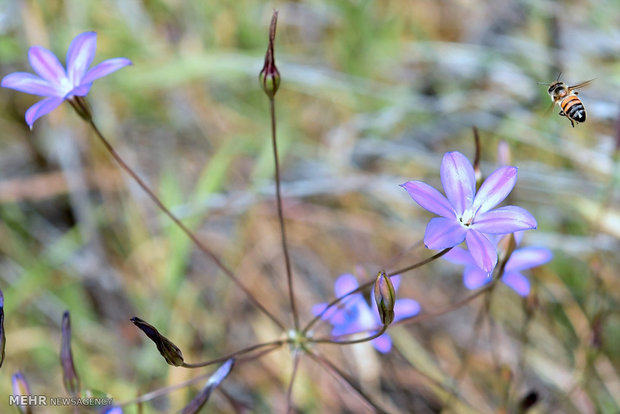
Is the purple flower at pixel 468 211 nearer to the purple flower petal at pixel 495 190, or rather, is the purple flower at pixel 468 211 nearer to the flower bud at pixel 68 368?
the purple flower petal at pixel 495 190

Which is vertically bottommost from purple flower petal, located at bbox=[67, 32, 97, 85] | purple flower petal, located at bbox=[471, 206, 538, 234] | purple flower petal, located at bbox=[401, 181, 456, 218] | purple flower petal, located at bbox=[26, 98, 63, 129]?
purple flower petal, located at bbox=[471, 206, 538, 234]

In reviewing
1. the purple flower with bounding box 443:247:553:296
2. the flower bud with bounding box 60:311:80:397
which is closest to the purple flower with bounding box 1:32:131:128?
the flower bud with bounding box 60:311:80:397

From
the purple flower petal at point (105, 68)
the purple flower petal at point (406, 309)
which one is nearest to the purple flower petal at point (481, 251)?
the purple flower petal at point (406, 309)

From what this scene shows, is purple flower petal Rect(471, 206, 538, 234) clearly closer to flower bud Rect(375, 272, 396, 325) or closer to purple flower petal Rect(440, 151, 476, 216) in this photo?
purple flower petal Rect(440, 151, 476, 216)

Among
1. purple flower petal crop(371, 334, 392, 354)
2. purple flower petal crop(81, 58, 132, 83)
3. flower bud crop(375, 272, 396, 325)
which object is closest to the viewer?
flower bud crop(375, 272, 396, 325)

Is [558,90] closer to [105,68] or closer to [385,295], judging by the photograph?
[385,295]

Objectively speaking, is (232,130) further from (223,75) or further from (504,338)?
(504,338)

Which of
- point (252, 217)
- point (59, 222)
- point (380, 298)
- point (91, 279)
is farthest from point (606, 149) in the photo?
point (59, 222)
